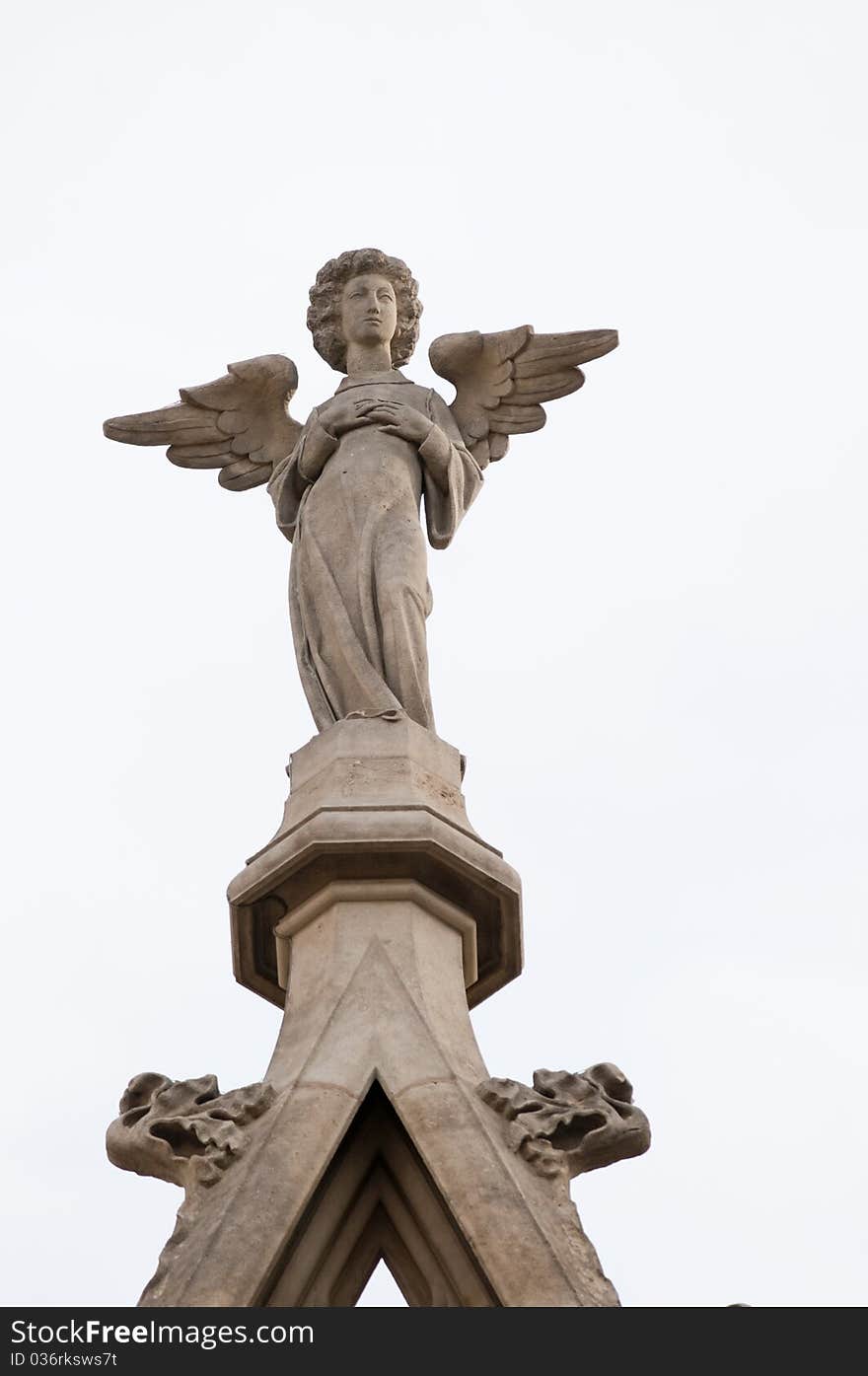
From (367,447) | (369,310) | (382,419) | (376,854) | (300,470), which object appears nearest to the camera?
(376,854)

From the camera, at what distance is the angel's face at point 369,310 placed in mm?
13586

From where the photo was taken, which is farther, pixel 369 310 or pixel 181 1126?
pixel 369 310

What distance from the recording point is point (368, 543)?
12.6 m

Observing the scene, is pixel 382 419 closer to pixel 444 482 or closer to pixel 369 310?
pixel 444 482

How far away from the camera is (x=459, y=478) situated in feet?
43.2


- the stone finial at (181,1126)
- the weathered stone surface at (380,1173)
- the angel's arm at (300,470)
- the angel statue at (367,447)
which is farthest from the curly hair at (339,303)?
the stone finial at (181,1126)

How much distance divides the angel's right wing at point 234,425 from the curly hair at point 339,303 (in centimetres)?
25

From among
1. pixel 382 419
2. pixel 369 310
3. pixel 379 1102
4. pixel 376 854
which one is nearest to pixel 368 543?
pixel 382 419

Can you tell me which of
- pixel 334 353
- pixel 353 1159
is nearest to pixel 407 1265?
pixel 353 1159

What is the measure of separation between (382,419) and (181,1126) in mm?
3663

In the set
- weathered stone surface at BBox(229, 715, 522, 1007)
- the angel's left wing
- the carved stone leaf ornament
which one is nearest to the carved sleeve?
the angel's left wing
